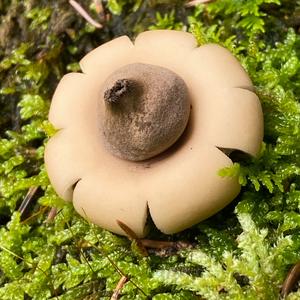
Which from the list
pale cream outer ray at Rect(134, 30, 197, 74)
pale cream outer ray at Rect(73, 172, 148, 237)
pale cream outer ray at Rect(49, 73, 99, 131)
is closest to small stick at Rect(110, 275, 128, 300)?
pale cream outer ray at Rect(73, 172, 148, 237)

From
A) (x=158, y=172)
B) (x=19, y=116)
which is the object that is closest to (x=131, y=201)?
(x=158, y=172)

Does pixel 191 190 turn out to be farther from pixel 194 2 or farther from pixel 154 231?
pixel 194 2

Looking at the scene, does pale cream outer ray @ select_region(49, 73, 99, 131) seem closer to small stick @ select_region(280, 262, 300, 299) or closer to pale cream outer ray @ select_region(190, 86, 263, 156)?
pale cream outer ray @ select_region(190, 86, 263, 156)

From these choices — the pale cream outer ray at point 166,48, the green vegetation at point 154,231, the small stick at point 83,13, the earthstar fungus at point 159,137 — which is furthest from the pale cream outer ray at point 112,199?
the small stick at point 83,13

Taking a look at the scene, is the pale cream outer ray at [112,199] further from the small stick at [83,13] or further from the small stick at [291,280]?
the small stick at [83,13]

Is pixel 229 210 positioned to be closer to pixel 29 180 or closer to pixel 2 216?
pixel 29 180

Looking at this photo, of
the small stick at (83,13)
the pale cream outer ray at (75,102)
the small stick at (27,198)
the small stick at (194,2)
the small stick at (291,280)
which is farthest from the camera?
the small stick at (83,13)
